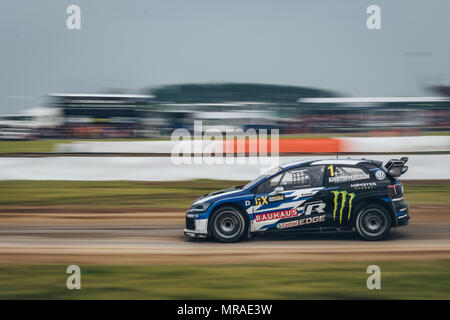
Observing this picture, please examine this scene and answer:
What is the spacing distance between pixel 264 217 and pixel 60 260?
306 cm

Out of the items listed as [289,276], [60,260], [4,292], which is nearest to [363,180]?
[289,276]

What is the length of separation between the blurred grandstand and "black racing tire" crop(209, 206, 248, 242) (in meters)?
23.6

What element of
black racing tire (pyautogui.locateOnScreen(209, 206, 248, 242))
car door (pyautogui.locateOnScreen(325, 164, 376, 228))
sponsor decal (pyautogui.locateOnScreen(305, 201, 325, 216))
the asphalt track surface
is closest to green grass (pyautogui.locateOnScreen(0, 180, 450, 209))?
the asphalt track surface

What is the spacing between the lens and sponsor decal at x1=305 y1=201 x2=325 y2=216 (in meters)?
8.29

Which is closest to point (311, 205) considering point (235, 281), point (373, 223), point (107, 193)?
point (373, 223)

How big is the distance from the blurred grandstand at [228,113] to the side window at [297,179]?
2302 centimetres

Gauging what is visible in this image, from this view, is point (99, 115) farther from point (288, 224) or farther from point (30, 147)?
point (288, 224)

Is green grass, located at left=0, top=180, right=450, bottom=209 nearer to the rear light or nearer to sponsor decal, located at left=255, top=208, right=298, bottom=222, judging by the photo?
sponsor decal, located at left=255, top=208, right=298, bottom=222

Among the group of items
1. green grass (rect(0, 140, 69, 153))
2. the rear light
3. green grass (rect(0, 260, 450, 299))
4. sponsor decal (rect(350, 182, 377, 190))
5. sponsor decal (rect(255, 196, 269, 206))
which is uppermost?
green grass (rect(0, 140, 69, 153))

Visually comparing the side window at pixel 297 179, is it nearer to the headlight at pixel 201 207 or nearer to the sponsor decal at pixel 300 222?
the sponsor decal at pixel 300 222

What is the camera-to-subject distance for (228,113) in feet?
113

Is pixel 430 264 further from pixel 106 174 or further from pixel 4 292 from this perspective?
pixel 106 174

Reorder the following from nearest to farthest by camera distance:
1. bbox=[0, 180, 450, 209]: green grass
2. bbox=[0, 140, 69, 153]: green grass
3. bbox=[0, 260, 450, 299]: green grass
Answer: bbox=[0, 260, 450, 299]: green grass < bbox=[0, 180, 450, 209]: green grass < bbox=[0, 140, 69, 153]: green grass

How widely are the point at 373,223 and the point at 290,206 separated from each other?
132 centimetres
